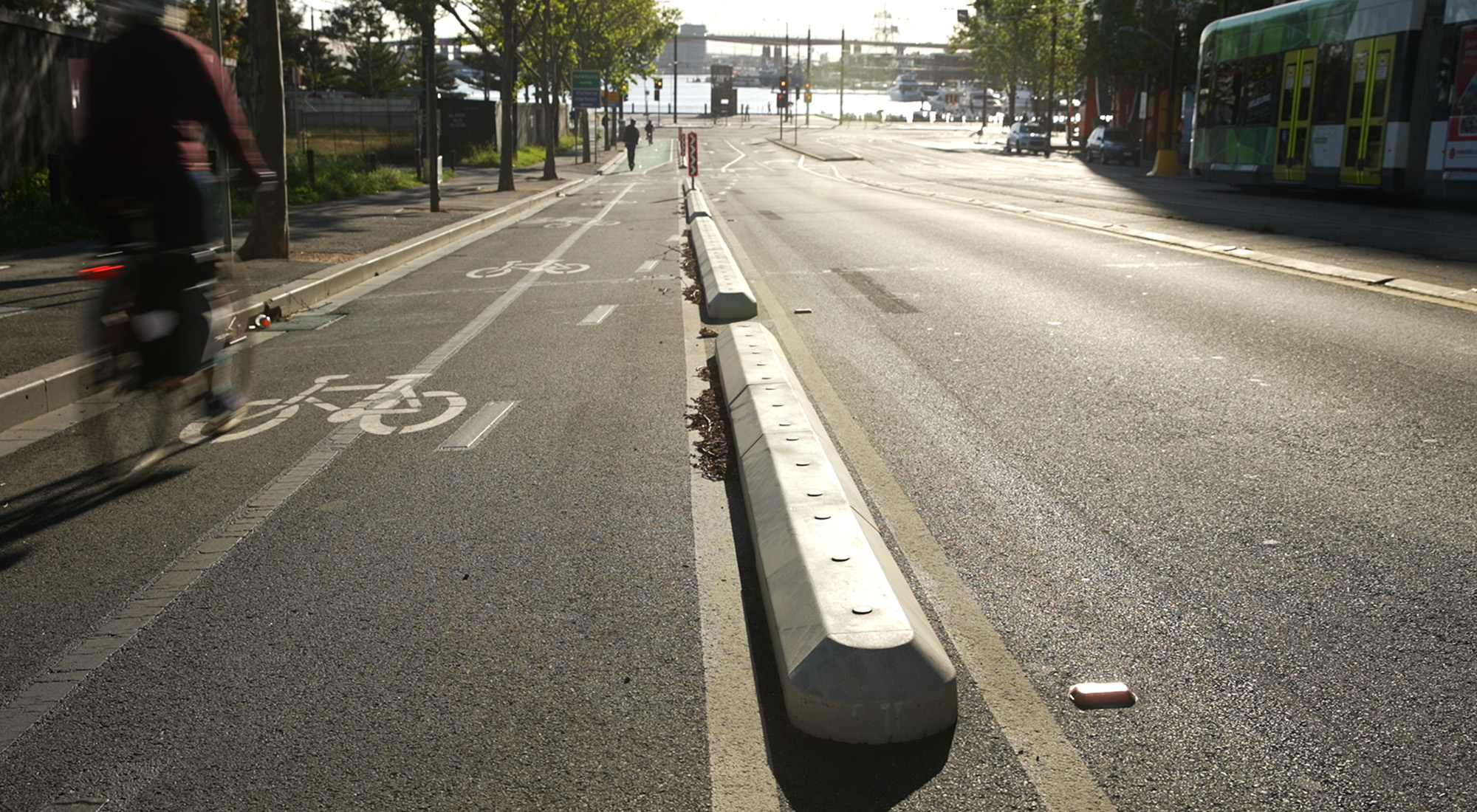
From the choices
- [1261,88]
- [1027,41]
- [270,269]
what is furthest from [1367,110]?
[1027,41]

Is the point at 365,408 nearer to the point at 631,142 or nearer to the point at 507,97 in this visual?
the point at 507,97

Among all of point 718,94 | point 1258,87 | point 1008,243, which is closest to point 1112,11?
point 1258,87

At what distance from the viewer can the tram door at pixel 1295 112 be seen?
76.9 ft

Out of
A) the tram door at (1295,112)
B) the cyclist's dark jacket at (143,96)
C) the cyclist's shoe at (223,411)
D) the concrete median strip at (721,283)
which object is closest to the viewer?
the cyclist's dark jacket at (143,96)

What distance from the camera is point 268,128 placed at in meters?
14.5

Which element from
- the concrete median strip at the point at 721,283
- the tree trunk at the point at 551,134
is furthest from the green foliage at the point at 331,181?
the concrete median strip at the point at 721,283

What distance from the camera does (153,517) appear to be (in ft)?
16.3

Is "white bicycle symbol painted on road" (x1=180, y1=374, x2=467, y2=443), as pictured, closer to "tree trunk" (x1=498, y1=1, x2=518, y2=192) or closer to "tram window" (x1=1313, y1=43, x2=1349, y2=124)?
"tram window" (x1=1313, y1=43, x2=1349, y2=124)

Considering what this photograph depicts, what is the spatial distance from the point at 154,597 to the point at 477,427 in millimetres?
2440

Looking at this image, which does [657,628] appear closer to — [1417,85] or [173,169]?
[173,169]

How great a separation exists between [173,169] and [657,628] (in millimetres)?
3246

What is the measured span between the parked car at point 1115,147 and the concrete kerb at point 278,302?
36.0 meters

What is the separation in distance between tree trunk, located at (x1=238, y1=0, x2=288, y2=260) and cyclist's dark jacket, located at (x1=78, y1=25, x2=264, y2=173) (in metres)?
9.08

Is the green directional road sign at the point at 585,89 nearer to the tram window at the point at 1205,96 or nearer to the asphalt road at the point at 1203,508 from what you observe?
the tram window at the point at 1205,96
